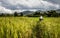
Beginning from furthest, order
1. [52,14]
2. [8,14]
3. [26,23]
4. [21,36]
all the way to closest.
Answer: [52,14]
[8,14]
[26,23]
[21,36]

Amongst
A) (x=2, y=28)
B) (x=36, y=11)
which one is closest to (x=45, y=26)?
(x=2, y=28)

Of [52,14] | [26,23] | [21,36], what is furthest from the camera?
[52,14]

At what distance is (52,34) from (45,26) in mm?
182

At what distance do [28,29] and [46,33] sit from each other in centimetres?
29

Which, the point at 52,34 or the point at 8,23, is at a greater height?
the point at 8,23

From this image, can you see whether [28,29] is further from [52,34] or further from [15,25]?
[52,34]

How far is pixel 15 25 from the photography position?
227cm

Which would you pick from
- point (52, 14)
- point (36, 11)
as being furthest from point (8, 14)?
point (52, 14)

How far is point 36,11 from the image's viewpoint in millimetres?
3451

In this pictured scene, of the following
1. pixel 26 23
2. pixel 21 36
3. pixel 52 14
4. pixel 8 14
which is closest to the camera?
pixel 21 36

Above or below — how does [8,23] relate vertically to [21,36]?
above

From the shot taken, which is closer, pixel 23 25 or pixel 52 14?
pixel 23 25

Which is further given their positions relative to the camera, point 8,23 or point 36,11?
point 36,11

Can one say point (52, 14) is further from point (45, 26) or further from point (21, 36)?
point (21, 36)
